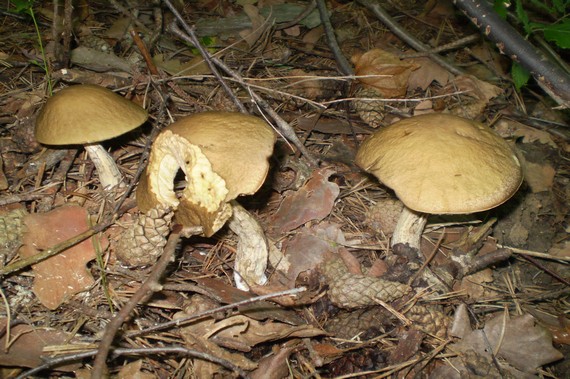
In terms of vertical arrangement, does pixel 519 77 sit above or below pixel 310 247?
above

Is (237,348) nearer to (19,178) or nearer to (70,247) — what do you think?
(70,247)

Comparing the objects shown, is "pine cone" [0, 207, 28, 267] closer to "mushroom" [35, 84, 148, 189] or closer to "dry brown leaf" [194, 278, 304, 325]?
"mushroom" [35, 84, 148, 189]

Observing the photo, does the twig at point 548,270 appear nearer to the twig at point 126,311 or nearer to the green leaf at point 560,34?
the green leaf at point 560,34

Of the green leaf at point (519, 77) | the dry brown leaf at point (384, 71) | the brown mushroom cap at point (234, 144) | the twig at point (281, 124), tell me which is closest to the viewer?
the brown mushroom cap at point (234, 144)

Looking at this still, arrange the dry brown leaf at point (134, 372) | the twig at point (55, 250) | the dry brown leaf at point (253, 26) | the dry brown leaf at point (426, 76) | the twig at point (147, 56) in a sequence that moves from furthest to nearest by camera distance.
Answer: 1. the dry brown leaf at point (253, 26)
2. the dry brown leaf at point (426, 76)
3. the twig at point (147, 56)
4. the twig at point (55, 250)
5. the dry brown leaf at point (134, 372)

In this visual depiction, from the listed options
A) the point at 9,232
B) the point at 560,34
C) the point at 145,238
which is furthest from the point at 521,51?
the point at 9,232

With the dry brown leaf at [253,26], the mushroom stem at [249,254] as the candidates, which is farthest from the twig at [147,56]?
the mushroom stem at [249,254]

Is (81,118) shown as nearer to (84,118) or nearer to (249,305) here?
(84,118)

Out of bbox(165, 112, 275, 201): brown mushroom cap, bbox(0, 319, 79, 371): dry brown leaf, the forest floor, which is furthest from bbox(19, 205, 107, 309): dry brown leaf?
bbox(165, 112, 275, 201): brown mushroom cap
